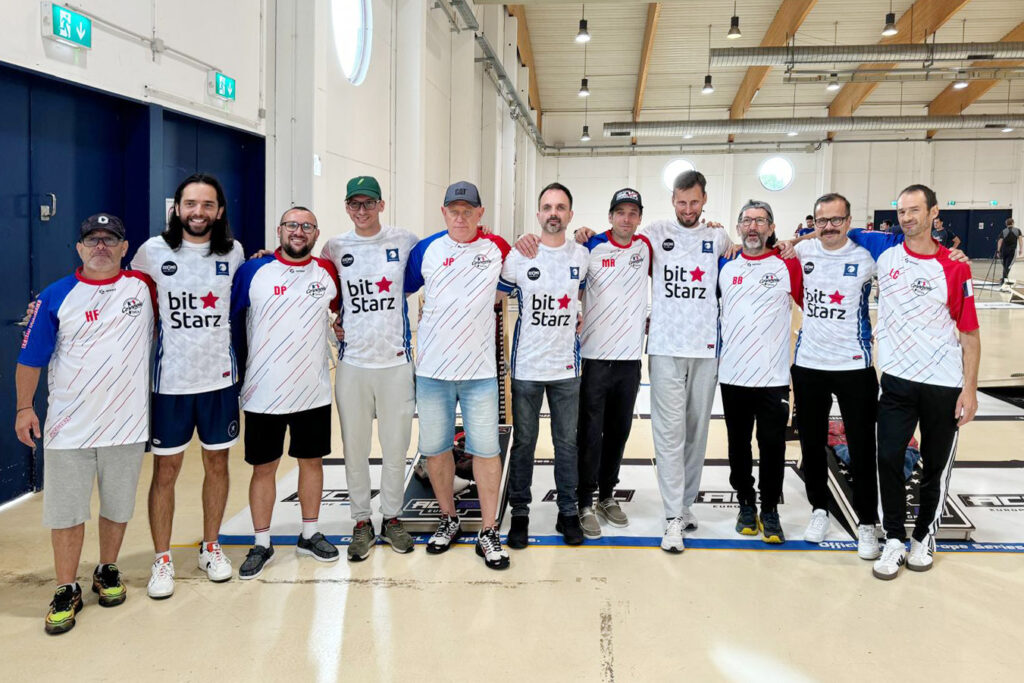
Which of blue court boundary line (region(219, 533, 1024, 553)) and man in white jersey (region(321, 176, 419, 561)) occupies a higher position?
man in white jersey (region(321, 176, 419, 561))

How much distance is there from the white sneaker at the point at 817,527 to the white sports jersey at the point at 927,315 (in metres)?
0.83

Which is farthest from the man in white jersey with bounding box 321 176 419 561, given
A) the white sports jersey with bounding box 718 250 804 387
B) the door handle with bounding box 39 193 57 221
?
the door handle with bounding box 39 193 57 221

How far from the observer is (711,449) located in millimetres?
5301

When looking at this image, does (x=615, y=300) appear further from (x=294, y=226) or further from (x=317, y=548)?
(x=317, y=548)

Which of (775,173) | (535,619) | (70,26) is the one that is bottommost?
(535,619)

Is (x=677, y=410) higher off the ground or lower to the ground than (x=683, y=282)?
lower

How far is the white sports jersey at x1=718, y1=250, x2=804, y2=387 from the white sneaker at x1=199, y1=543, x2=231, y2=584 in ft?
8.17

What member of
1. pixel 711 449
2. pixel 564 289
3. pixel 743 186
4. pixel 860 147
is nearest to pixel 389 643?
pixel 564 289

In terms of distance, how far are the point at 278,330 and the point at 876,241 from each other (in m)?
2.81

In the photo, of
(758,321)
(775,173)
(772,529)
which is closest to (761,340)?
(758,321)

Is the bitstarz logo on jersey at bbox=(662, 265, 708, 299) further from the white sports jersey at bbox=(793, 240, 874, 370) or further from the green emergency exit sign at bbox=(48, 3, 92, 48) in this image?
the green emergency exit sign at bbox=(48, 3, 92, 48)

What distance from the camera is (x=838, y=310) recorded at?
130 inches

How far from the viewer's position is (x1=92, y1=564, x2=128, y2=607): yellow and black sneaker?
278cm

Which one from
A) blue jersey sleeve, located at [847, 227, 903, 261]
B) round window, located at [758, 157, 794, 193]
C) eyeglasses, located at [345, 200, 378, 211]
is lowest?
blue jersey sleeve, located at [847, 227, 903, 261]
